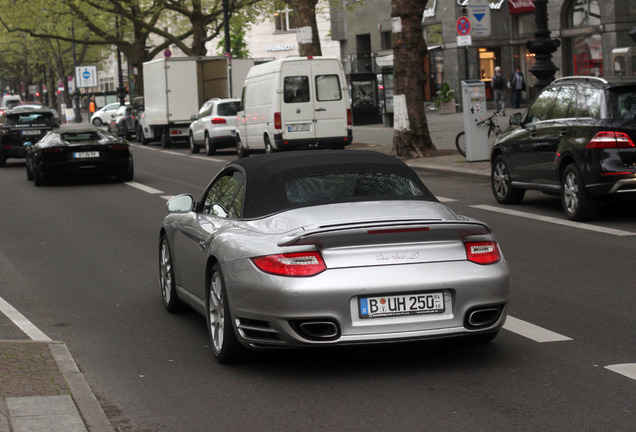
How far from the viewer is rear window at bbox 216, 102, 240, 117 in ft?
114

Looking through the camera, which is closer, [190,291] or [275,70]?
[190,291]

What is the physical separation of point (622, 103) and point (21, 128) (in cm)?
2204

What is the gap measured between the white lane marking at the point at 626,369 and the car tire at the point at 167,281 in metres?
3.48

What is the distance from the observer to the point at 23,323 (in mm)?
8742

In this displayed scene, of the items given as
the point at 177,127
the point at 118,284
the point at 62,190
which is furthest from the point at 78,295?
the point at 177,127

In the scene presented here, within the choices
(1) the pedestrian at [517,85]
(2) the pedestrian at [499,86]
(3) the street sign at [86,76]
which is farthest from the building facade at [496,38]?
(3) the street sign at [86,76]

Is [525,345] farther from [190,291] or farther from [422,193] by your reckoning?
[190,291]

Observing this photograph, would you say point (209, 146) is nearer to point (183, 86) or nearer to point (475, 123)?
point (183, 86)

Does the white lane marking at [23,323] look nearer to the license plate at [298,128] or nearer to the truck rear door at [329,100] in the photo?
the license plate at [298,128]

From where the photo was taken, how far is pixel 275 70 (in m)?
29.0

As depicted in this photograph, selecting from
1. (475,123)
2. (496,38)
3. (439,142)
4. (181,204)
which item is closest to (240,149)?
(439,142)

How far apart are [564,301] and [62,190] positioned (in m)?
15.5

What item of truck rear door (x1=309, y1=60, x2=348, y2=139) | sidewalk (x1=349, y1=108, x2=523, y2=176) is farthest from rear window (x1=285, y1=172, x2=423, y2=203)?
truck rear door (x1=309, y1=60, x2=348, y2=139)

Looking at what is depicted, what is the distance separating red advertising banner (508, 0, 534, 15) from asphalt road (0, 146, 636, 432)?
36551 mm
